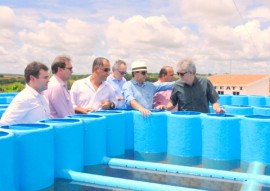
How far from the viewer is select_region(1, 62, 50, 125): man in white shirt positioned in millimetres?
3323

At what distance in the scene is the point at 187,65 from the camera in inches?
175

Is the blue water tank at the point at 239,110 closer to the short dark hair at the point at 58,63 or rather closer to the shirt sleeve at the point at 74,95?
the shirt sleeve at the point at 74,95

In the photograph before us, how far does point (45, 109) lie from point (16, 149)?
1.16 meters

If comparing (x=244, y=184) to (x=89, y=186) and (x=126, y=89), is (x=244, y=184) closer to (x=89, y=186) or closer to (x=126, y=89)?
(x=89, y=186)

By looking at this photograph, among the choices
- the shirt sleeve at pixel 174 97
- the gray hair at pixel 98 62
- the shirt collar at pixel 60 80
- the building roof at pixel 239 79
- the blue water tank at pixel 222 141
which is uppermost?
the building roof at pixel 239 79

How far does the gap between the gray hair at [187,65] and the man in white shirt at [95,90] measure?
1.01m

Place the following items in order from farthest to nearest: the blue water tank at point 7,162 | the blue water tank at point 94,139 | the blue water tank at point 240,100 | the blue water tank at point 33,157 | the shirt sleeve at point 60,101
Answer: the blue water tank at point 240,100 < the shirt sleeve at point 60,101 < the blue water tank at point 94,139 < the blue water tank at point 33,157 < the blue water tank at point 7,162

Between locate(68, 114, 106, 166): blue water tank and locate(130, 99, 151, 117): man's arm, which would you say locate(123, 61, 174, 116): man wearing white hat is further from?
locate(68, 114, 106, 166): blue water tank

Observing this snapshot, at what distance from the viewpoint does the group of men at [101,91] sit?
148 inches

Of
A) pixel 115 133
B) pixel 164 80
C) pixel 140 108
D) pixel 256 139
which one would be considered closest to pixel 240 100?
pixel 164 80

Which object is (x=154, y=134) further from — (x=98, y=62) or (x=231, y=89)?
(x=231, y=89)

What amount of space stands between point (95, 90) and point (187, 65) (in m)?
1.31

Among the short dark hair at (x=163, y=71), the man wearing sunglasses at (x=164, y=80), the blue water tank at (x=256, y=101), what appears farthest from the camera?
the blue water tank at (x=256, y=101)

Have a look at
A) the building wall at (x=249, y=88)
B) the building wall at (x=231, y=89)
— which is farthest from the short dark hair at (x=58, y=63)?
the building wall at (x=231, y=89)
